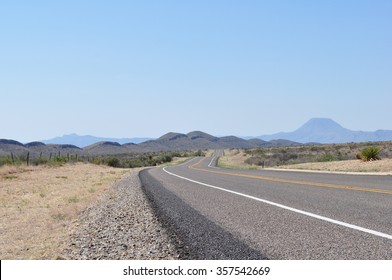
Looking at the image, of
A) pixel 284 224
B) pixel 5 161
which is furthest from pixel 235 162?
pixel 284 224

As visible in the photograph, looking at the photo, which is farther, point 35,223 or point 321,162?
point 321,162

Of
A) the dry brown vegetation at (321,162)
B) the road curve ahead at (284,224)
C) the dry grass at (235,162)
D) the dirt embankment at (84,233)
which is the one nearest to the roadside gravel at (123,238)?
the dirt embankment at (84,233)

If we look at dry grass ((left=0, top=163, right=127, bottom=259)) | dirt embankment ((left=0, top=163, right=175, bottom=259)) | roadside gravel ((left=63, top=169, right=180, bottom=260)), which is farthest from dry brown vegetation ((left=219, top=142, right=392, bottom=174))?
roadside gravel ((left=63, top=169, right=180, bottom=260))

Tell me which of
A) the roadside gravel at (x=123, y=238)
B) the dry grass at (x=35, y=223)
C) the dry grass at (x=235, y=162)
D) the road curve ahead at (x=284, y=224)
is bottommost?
the dry grass at (x=35, y=223)

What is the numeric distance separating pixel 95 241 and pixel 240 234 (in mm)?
2665

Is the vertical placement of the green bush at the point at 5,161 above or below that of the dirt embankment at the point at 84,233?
above

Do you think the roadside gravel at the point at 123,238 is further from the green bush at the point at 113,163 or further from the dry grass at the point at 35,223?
the green bush at the point at 113,163

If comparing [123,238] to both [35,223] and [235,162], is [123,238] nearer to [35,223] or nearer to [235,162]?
[35,223]

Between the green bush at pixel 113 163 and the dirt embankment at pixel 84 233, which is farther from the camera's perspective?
the green bush at pixel 113 163

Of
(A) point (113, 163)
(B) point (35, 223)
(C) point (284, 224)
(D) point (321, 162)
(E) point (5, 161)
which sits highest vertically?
(E) point (5, 161)

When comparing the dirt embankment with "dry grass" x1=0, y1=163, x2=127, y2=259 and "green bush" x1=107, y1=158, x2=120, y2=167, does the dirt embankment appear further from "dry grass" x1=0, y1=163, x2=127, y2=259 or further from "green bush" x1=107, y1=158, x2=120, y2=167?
"green bush" x1=107, y1=158, x2=120, y2=167

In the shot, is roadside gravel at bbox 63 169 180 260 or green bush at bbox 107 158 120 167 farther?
green bush at bbox 107 158 120 167
